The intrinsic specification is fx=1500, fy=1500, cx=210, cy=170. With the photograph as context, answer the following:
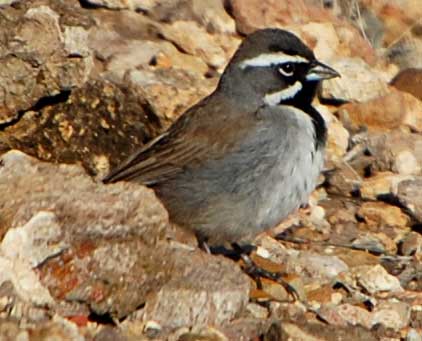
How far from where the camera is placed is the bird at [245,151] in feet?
27.3

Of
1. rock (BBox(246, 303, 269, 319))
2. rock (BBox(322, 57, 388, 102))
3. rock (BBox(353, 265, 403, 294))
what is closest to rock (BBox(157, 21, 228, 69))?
rock (BBox(322, 57, 388, 102))

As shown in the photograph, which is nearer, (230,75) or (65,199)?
(65,199)

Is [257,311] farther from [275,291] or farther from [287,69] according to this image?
[287,69]

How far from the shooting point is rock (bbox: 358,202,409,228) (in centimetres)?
946

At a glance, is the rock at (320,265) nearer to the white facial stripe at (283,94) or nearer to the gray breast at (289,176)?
the gray breast at (289,176)

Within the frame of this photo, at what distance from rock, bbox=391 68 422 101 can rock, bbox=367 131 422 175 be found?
2.93ft

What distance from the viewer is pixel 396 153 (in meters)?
10.1

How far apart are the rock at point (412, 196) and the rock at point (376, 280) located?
100cm

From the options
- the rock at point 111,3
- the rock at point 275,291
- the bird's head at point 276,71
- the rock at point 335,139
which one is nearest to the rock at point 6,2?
the bird's head at point 276,71

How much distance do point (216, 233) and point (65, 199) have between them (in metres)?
1.74

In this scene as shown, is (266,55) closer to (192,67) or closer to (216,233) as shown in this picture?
(216,233)

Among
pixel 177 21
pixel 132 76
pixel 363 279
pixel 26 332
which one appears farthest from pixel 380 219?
pixel 26 332

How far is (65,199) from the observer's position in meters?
6.88

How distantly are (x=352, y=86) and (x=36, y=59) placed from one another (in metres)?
2.91
